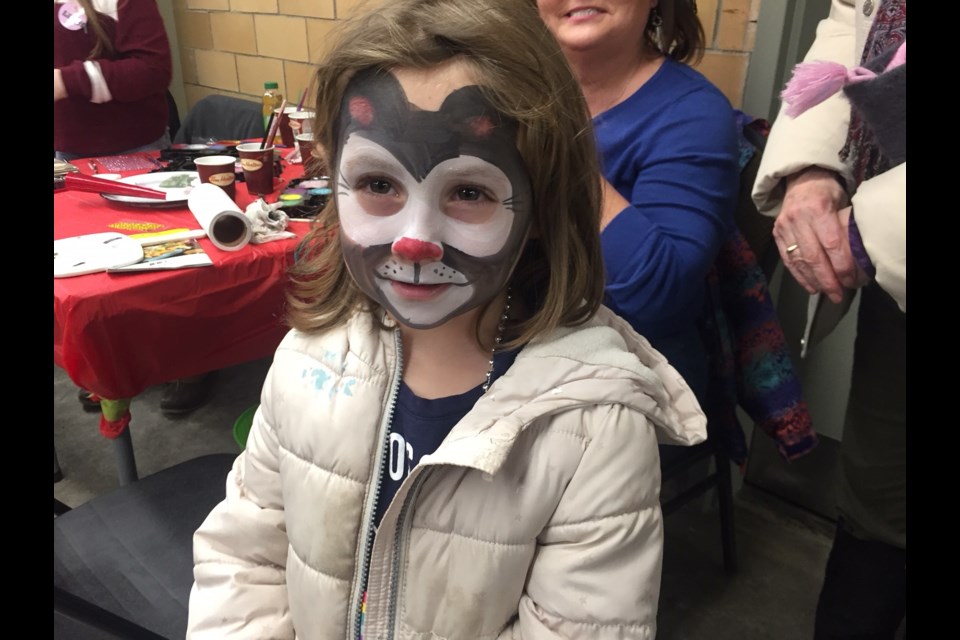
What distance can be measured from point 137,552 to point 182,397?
1386mm

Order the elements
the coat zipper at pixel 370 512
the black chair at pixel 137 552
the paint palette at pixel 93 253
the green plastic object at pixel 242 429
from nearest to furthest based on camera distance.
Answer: the coat zipper at pixel 370 512, the black chair at pixel 137 552, the paint palette at pixel 93 253, the green plastic object at pixel 242 429

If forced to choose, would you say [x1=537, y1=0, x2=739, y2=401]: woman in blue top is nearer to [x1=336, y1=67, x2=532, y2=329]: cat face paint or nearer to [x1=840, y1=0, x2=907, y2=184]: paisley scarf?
[x1=840, y1=0, x2=907, y2=184]: paisley scarf

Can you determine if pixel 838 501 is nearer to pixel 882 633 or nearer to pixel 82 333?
pixel 882 633

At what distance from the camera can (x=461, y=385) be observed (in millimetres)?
799

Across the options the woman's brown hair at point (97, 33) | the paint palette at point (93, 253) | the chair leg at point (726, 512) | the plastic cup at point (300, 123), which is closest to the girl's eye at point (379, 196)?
the paint palette at point (93, 253)

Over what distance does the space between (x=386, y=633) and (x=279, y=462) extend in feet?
0.75

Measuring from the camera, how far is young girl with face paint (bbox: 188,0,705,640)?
2.21 feet

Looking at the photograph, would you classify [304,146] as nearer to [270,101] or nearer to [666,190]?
[270,101]

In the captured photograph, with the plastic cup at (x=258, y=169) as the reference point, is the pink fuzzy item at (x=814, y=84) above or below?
above

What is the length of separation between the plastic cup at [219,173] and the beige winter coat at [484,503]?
924mm

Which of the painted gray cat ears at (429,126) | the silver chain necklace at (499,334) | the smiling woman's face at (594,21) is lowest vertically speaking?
the silver chain necklace at (499,334)

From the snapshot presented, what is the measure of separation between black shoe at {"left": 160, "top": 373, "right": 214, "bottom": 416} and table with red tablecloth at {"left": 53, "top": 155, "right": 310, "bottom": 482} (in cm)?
98

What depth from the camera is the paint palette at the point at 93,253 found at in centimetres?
119

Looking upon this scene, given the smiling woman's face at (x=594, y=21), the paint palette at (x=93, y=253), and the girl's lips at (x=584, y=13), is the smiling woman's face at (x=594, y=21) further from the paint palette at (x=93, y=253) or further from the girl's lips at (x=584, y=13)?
the paint palette at (x=93, y=253)
